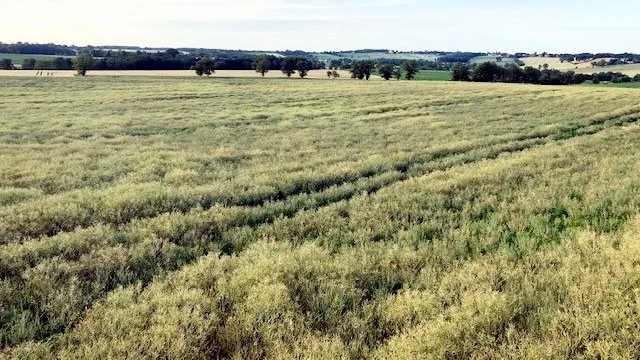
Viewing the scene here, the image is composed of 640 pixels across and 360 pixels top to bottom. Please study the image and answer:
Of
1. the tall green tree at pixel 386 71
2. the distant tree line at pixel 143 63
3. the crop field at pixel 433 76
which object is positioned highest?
the distant tree line at pixel 143 63

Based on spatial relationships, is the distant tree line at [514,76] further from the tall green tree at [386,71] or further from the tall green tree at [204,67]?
the tall green tree at [204,67]

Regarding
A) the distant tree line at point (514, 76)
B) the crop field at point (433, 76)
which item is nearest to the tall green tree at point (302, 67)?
the crop field at point (433, 76)

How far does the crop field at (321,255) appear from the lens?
4.95m

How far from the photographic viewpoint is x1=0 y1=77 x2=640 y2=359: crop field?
4953 millimetres

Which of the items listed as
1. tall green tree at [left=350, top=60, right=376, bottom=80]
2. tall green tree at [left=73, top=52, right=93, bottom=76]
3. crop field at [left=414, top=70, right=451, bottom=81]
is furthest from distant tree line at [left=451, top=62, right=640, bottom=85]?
tall green tree at [left=73, top=52, right=93, bottom=76]

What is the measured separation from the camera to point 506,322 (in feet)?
17.0

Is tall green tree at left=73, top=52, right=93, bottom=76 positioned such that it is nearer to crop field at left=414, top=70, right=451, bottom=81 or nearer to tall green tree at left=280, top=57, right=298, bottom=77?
tall green tree at left=280, top=57, right=298, bottom=77

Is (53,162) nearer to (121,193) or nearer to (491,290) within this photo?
(121,193)

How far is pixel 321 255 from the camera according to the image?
717 cm

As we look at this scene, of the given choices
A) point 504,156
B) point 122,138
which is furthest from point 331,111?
point 504,156

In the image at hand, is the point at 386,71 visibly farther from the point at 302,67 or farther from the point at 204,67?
the point at 204,67

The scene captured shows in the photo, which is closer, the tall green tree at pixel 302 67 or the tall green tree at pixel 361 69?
the tall green tree at pixel 361 69

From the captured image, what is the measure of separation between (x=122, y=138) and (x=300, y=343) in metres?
19.1

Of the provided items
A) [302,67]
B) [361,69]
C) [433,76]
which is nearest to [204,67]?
[302,67]
